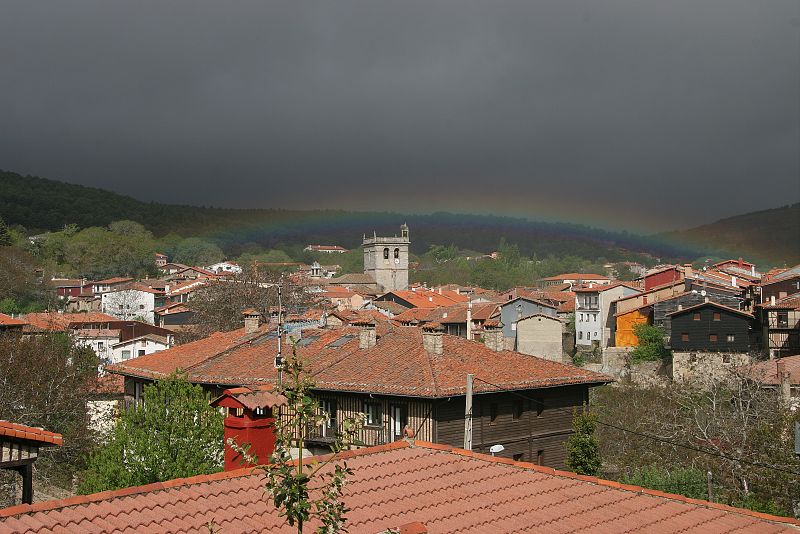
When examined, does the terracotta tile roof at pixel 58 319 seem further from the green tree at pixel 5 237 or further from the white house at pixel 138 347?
the green tree at pixel 5 237

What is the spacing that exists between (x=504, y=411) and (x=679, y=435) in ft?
23.7

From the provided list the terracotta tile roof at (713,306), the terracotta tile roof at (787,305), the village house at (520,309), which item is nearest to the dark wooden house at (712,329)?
the terracotta tile roof at (713,306)

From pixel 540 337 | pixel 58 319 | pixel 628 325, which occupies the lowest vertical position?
pixel 540 337

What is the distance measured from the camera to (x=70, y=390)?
26875 millimetres

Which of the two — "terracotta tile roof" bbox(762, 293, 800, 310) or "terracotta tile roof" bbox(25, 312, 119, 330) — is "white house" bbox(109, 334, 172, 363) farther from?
"terracotta tile roof" bbox(762, 293, 800, 310)

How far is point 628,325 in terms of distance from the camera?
55.6 m

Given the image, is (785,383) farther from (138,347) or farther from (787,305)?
(138,347)

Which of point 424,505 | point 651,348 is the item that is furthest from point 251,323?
point 651,348

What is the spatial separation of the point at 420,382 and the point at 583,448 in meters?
4.35

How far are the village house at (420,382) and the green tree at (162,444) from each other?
17.1ft

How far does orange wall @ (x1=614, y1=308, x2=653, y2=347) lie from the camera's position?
5491 centimetres

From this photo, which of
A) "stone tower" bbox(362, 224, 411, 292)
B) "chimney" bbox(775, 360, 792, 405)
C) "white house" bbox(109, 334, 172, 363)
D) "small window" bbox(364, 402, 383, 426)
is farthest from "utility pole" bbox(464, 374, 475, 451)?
"stone tower" bbox(362, 224, 411, 292)

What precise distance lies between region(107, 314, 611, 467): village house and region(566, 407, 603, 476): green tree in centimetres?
148

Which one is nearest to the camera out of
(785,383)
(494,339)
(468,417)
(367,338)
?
(468,417)
